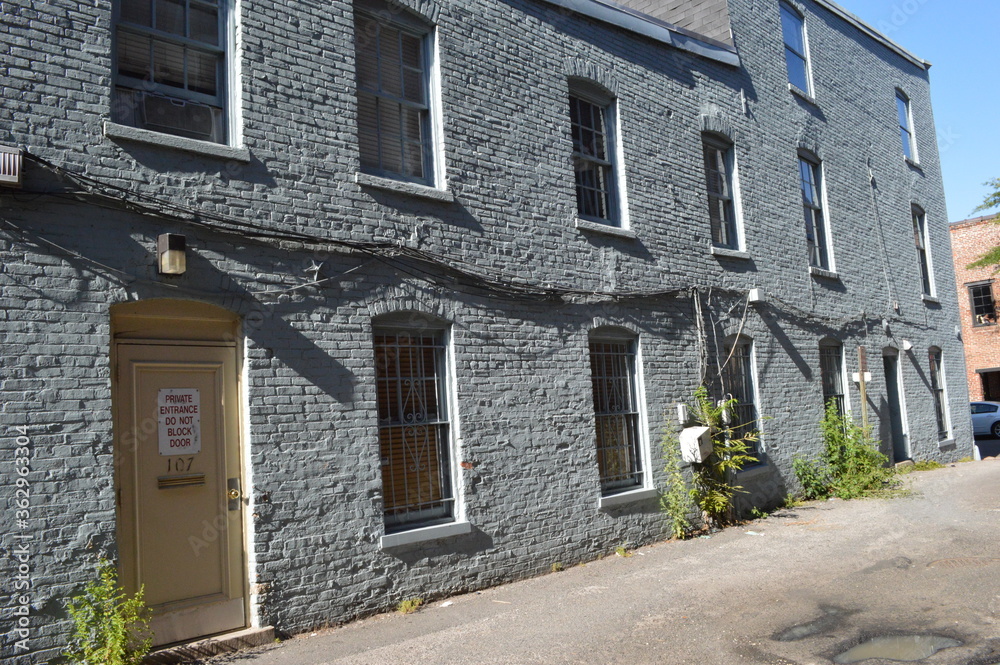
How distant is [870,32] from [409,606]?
54.6ft

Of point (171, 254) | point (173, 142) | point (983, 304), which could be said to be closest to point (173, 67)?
point (173, 142)

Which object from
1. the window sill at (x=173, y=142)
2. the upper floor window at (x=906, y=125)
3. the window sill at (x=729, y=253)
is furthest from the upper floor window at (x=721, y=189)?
the upper floor window at (x=906, y=125)

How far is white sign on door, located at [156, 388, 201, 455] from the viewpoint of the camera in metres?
6.38

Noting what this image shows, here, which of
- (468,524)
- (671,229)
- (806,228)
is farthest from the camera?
(806,228)

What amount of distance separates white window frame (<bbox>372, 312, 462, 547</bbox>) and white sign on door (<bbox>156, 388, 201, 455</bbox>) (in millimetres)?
1660

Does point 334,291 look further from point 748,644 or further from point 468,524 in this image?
point 748,644

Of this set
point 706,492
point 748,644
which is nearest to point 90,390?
point 748,644

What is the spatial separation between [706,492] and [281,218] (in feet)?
22.4

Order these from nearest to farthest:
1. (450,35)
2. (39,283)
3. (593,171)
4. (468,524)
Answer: (39,283)
(468,524)
(450,35)
(593,171)

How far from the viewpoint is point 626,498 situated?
9.77 m

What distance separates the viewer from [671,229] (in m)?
11.3

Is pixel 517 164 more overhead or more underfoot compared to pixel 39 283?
more overhead

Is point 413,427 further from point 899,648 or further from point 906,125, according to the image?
point 906,125

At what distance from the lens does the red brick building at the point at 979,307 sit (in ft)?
103
